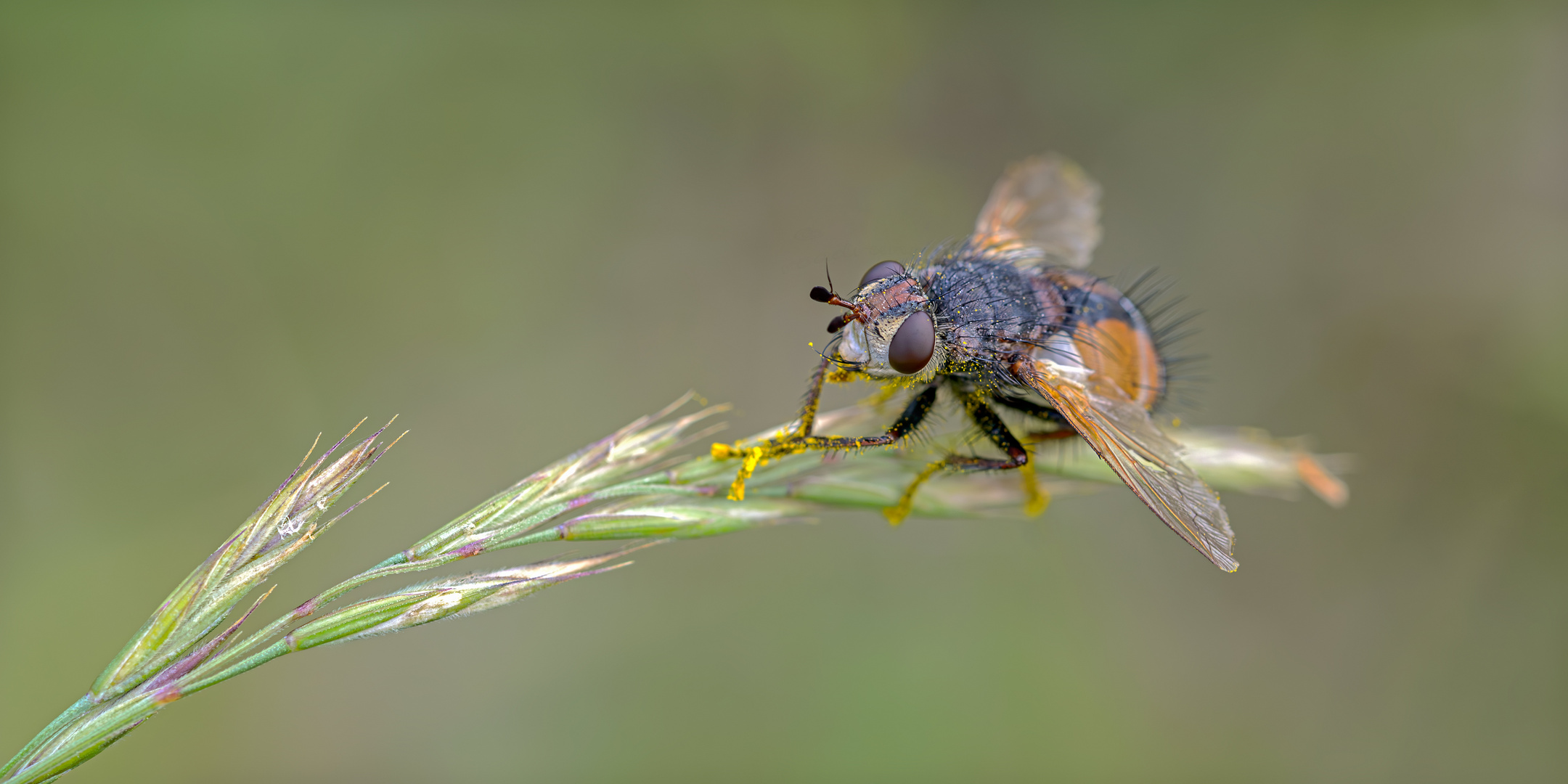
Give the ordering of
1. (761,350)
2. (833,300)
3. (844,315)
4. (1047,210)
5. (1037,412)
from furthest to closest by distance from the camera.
Result: (761,350)
(1047,210)
(1037,412)
(844,315)
(833,300)

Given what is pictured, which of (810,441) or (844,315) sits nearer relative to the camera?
(810,441)

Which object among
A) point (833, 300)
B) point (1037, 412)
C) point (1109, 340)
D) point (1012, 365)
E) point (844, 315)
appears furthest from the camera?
point (1037, 412)

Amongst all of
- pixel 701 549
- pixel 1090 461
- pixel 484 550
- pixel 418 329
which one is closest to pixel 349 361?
pixel 418 329

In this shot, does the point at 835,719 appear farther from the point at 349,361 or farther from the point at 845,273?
the point at 349,361

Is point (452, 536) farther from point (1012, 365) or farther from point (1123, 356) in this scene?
point (1123, 356)

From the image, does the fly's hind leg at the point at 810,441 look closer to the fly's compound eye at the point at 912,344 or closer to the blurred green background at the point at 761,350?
the fly's compound eye at the point at 912,344

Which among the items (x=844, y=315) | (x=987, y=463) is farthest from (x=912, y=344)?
(x=987, y=463)

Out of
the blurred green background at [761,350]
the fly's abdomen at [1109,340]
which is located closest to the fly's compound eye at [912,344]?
the fly's abdomen at [1109,340]

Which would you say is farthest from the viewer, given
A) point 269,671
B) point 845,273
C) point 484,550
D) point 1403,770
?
point 845,273

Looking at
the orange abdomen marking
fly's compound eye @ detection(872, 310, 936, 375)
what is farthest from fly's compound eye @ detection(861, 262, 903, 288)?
the orange abdomen marking
